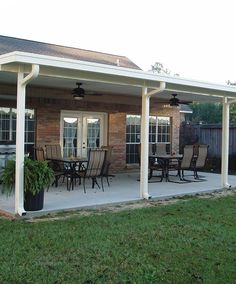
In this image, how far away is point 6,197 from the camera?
9.03 meters

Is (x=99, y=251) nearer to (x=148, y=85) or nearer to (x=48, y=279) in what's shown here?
(x=48, y=279)

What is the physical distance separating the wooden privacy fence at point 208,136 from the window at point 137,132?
311cm

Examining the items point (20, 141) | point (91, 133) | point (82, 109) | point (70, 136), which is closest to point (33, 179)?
point (20, 141)

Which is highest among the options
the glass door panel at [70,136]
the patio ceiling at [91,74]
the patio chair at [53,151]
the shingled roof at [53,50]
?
the shingled roof at [53,50]

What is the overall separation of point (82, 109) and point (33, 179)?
6.48m

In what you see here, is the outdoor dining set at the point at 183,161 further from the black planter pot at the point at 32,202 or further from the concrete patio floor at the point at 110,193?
the black planter pot at the point at 32,202

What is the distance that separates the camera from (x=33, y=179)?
750 cm

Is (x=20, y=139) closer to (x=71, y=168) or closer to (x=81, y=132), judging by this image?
(x=71, y=168)

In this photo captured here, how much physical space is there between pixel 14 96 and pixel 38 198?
4.96m

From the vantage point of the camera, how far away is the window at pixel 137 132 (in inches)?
605

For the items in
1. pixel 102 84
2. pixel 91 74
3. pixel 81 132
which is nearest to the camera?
pixel 91 74

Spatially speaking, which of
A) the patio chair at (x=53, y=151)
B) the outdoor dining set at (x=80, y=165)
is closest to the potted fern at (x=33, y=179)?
the outdoor dining set at (x=80, y=165)

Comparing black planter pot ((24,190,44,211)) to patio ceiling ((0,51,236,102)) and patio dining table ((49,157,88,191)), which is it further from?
patio dining table ((49,157,88,191))

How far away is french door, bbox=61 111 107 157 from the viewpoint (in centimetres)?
1363
